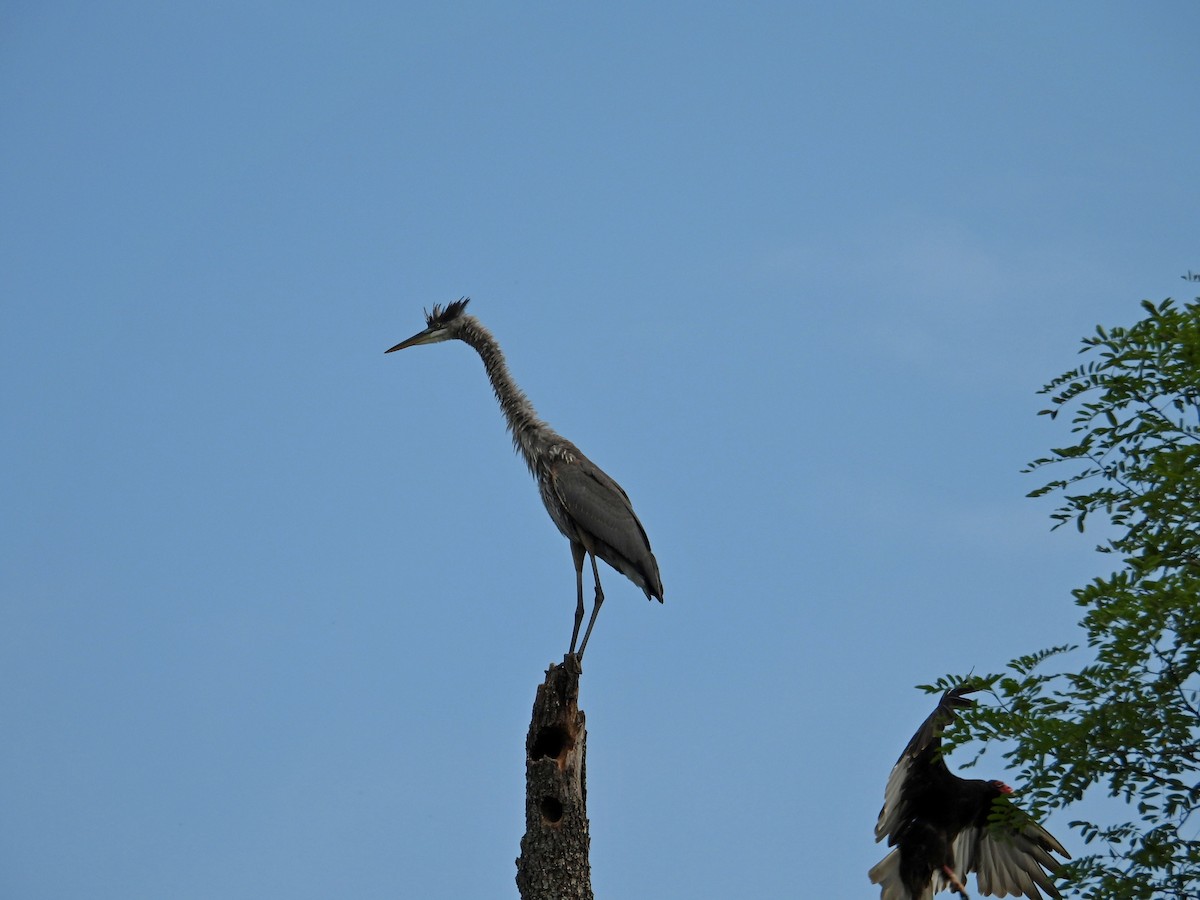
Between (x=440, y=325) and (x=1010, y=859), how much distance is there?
6925 millimetres

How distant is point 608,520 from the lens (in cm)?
1066

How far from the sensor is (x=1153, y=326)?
6.46 m

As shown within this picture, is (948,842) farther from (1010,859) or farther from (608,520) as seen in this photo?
(608,520)

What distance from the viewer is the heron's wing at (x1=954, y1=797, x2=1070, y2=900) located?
29.8ft

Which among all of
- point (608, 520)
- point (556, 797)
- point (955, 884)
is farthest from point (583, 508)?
point (955, 884)

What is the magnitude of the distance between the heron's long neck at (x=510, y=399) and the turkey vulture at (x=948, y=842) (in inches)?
161

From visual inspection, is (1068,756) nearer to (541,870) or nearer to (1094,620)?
(1094,620)

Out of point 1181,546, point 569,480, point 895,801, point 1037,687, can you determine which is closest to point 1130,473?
point 1181,546

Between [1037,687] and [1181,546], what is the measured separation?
0.95 metres

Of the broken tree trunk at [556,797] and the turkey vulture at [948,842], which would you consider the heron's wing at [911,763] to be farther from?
the broken tree trunk at [556,797]

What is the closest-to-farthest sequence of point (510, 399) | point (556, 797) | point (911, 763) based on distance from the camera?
point (556, 797), point (911, 763), point (510, 399)

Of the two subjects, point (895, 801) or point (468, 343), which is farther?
point (468, 343)

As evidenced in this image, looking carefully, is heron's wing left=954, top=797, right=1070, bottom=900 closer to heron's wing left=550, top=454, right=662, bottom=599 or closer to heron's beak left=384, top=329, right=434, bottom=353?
heron's wing left=550, top=454, right=662, bottom=599

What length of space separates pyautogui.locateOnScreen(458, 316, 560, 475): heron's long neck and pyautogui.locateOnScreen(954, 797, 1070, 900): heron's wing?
4.60 metres
